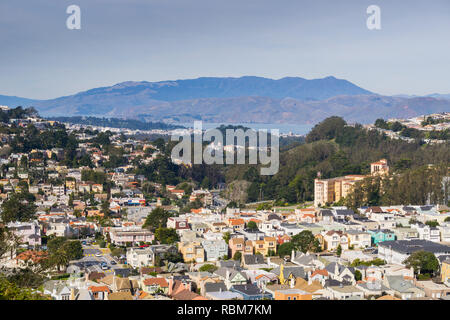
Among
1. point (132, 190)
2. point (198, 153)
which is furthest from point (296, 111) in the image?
point (132, 190)

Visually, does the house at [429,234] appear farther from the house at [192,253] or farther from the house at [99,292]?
the house at [99,292]

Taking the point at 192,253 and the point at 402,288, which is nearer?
the point at 402,288

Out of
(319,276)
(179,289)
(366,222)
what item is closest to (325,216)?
(366,222)

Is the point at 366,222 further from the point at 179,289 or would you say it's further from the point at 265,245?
the point at 179,289

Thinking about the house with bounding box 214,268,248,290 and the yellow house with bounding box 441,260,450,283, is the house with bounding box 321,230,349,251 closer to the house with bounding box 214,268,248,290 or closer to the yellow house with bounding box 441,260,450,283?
the yellow house with bounding box 441,260,450,283

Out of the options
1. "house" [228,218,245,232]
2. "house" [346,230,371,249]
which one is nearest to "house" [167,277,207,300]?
"house" [346,230,371,249]

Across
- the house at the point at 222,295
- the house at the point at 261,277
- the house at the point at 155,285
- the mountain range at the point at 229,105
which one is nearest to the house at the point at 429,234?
the house at the point at 261,277
